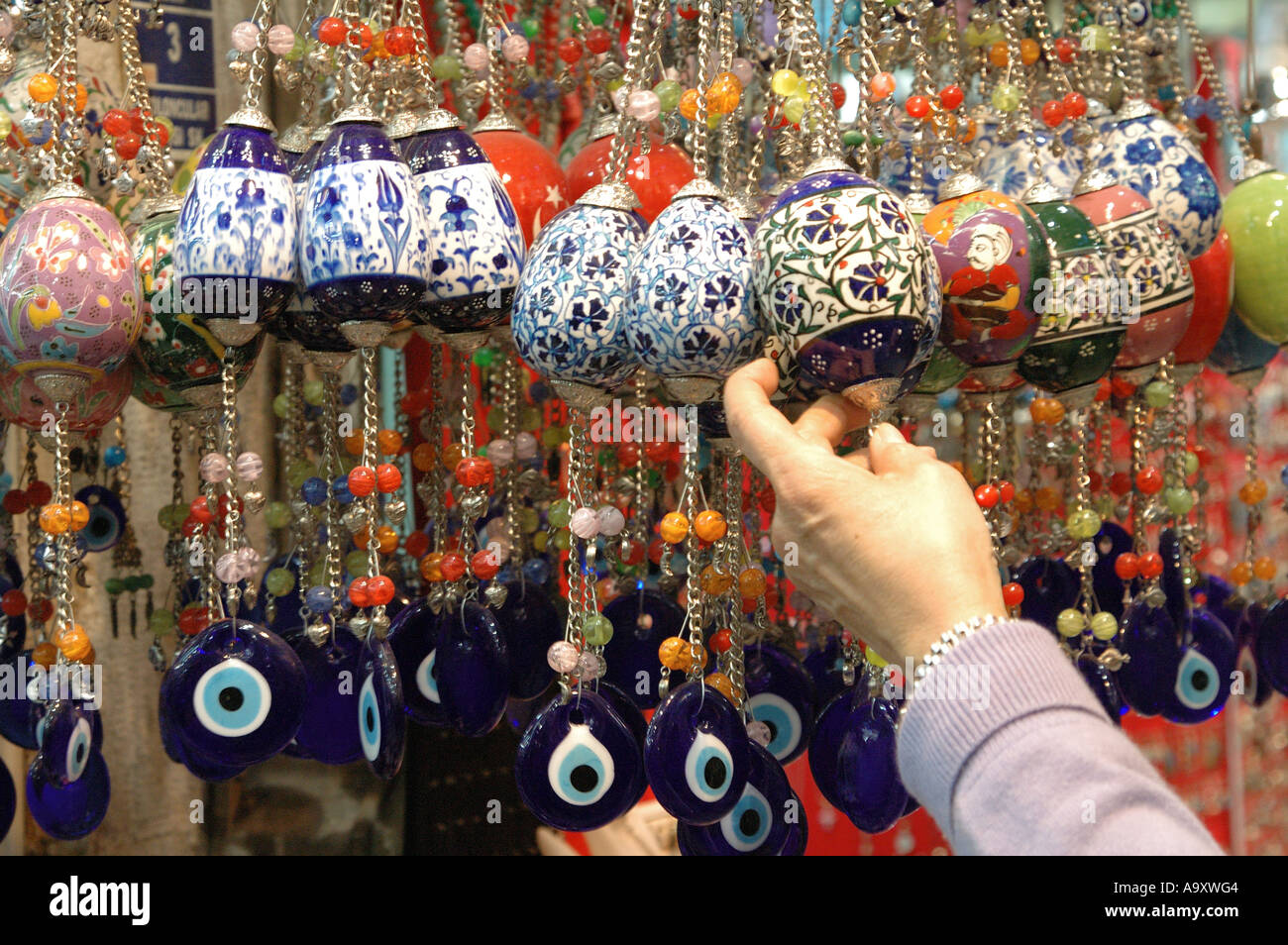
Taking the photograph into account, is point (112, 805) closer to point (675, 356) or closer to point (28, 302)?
point (28, 302)

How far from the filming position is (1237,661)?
1.18m

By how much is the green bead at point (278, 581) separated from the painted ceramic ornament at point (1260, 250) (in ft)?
2.84

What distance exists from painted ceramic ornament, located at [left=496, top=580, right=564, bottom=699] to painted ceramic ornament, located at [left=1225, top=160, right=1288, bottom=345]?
2.18 ft

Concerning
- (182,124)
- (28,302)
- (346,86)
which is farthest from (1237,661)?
(182,124)

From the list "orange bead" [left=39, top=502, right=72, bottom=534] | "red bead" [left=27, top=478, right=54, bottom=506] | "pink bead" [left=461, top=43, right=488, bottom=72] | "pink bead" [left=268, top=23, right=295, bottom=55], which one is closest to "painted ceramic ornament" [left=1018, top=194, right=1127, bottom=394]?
"pink bead" [left=461, top=43, right=488, bottom=72]

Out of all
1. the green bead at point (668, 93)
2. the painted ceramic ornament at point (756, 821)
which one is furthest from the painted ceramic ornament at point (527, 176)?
the painted ceramic ornament at point (756, 821)

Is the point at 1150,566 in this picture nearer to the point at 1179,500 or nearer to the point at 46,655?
the point at 1179,500

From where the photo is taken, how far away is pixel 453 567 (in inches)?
38.6

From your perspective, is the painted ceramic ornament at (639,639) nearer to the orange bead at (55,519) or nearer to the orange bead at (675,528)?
the orange bead at (675,528)

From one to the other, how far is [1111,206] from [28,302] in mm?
793

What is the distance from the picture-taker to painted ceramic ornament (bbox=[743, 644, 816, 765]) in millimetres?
1034

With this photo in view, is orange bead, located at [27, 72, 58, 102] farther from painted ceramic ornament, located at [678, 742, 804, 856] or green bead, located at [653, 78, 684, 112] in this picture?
painted ceramic ornament, located at [678, 742, 804, 856]
